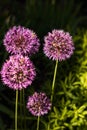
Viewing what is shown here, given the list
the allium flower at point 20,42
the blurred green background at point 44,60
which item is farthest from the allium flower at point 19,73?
the blurred green background at point 44,60

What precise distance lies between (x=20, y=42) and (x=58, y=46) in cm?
20

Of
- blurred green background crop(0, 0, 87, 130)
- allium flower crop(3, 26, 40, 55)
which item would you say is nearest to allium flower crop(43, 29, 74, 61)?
allium flower crop(3, 26, 40, 55)

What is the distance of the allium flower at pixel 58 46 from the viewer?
7.84 feet

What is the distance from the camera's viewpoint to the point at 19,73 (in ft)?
7.39

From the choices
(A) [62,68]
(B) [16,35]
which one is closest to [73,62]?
(A) [62,68]

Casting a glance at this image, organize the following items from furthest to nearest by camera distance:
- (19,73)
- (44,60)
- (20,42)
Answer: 1. (44,60)
2. (20,42)
3. (19,73)

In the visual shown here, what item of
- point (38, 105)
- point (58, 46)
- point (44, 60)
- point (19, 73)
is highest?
point (44, 60)

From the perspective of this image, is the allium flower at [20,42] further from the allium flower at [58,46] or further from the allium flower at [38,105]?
the allium flower at [38,105]

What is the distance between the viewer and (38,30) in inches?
141

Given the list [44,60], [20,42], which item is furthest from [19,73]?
[44,60]

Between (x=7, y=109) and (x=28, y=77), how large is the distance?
27.9 inches

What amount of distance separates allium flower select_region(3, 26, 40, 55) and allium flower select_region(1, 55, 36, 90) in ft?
0.33

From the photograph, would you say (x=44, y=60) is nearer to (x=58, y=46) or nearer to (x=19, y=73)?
(x=58, y=46)

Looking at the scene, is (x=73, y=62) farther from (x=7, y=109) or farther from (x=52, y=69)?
(x=7, y=109)
